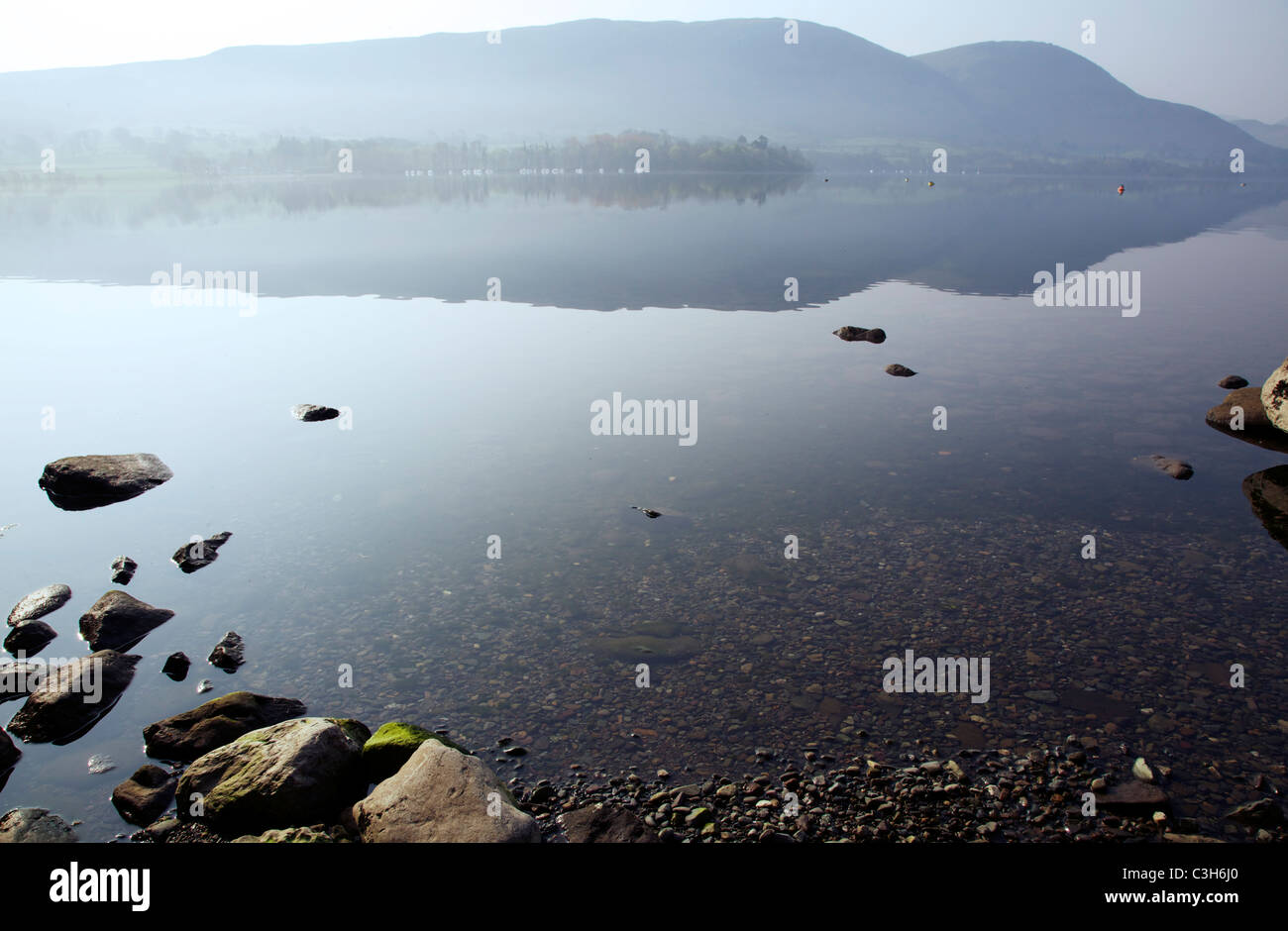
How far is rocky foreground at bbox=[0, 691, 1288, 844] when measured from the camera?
10420 millimetres

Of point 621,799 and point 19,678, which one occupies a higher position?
point 19,678

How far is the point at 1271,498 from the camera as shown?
72.7 feet

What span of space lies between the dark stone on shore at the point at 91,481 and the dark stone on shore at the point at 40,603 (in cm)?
586

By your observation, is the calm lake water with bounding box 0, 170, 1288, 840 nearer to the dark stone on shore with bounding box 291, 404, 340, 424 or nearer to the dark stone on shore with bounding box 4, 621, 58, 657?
the dark stone on shore with bounding box 4, 621, 58, 657

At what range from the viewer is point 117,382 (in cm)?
3525

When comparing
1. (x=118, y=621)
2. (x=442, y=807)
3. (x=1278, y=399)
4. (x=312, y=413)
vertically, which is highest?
(x=1278, y=399)

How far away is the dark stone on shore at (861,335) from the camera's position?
41.9 meters

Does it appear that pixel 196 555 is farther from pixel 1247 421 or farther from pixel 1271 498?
pixel 1247 421

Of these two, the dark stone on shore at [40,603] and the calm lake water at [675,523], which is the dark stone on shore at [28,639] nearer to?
the calm lake water at [675,523]

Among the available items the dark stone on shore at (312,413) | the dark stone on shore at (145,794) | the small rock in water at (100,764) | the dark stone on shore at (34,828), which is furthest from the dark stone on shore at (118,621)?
the dark stone on shore at (312,413)

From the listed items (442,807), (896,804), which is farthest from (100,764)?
(896,804)

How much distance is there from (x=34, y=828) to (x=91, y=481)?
1508 cm
